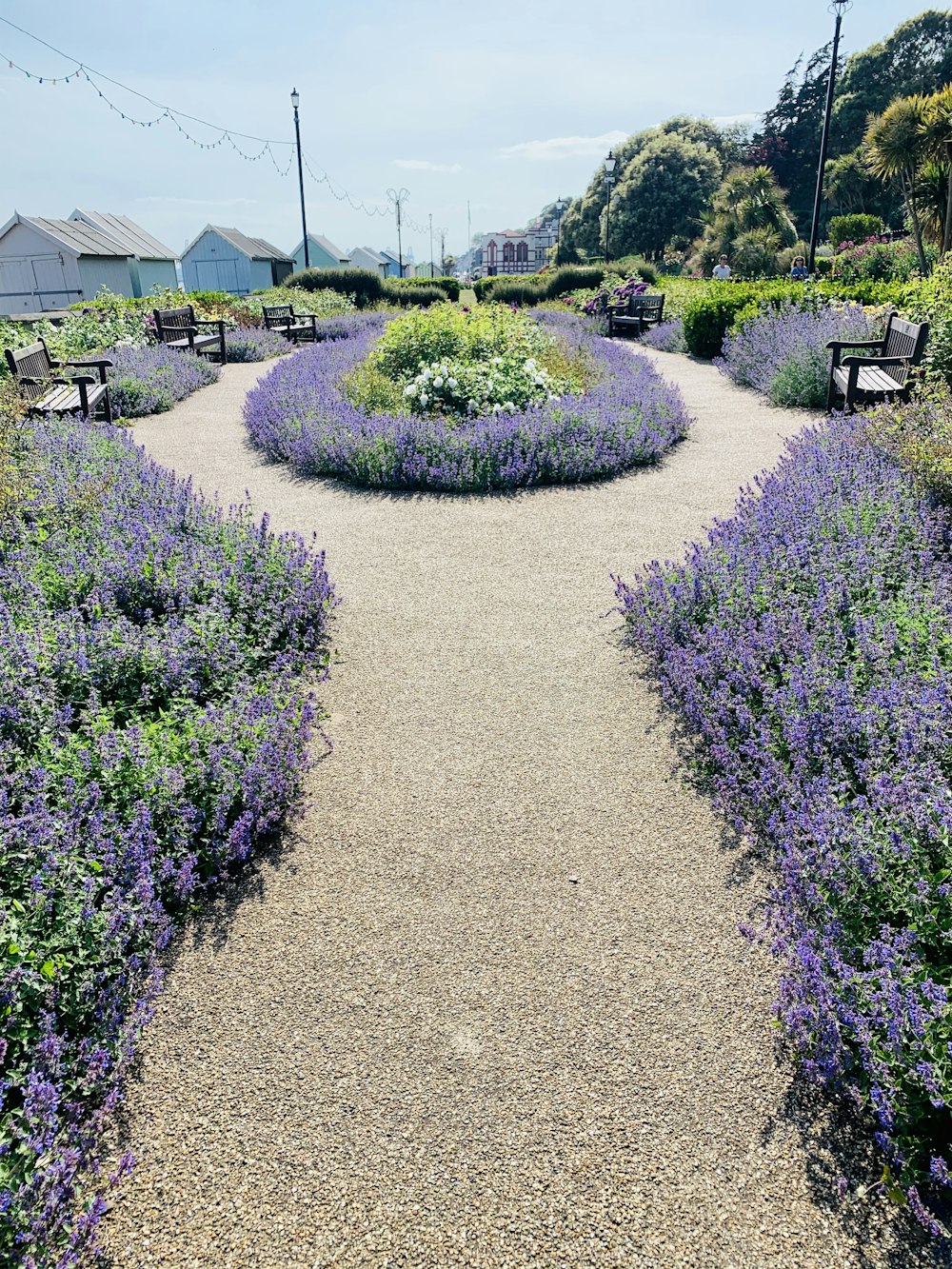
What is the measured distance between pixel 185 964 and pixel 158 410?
1097 cm

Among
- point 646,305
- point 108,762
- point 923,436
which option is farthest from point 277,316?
point 108,762

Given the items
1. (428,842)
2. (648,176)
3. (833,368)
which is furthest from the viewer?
(648,176)

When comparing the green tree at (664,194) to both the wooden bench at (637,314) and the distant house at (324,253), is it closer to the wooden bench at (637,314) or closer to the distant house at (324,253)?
the distant house at (324,253)

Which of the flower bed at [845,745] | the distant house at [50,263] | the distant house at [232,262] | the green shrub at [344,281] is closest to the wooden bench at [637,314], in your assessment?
the green shrub at [344,281]

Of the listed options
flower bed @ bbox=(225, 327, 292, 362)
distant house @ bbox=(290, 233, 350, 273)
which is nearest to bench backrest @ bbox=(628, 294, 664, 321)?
flower bed @ bbox=(225, 327, 292, 362)

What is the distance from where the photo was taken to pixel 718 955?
8.81 feet

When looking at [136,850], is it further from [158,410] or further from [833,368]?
[158,410]

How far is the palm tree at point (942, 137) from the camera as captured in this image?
18453 millimetres

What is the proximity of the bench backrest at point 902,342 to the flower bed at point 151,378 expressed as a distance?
387 inches

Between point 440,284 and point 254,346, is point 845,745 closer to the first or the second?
point 254,346

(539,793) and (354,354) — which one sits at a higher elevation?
(354,354)

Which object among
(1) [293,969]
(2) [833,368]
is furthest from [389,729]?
(2) [833,368]

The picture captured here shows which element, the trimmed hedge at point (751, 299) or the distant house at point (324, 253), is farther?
the distant house at point (324, 253)

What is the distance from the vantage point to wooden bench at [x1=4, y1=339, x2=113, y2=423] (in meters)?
8.96
